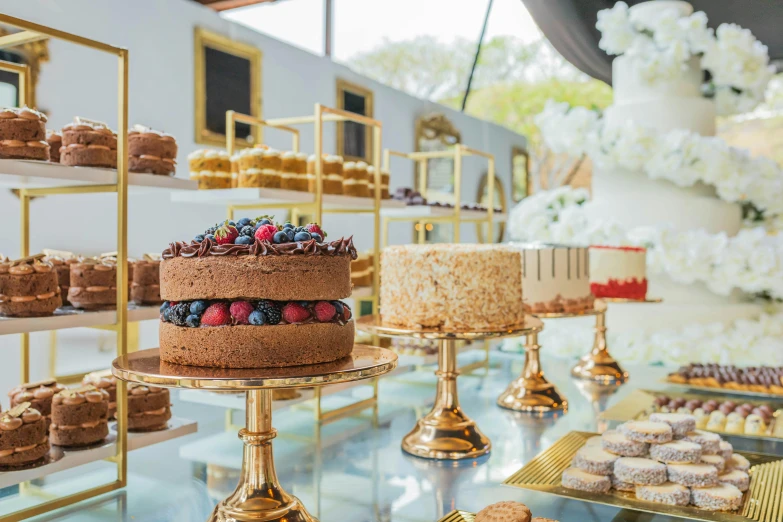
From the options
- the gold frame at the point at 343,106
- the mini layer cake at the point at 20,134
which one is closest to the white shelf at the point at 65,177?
the mini layer cake at the point at 20,134

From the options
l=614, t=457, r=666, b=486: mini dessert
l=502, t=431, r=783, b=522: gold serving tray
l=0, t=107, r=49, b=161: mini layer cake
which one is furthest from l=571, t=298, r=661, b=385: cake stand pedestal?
l=0, t=107, r=49, b=161: mini layer cake

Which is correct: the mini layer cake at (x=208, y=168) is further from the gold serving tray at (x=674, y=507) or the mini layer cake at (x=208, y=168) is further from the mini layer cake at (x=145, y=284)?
the gold serving tray at (x=674, y=507)

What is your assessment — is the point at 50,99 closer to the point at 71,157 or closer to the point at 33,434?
the point at 71,157

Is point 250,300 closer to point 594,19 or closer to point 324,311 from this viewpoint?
point 324,311

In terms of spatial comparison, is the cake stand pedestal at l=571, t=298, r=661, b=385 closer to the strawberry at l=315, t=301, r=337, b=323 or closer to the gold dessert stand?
the gold dessert stand

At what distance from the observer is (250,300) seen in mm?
1887

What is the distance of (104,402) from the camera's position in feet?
8.70

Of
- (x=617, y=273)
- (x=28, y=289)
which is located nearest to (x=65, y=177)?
(x=28, y=289)

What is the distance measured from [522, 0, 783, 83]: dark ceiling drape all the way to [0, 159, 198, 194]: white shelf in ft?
13.7

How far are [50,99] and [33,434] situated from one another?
2.35 metres

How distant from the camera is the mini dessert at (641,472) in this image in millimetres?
2285

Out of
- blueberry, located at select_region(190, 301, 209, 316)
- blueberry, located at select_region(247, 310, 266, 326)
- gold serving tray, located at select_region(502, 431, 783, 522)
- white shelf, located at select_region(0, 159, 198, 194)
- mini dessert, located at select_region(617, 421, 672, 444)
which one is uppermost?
white shelf, located at select_region(0, 159, 198, 194)

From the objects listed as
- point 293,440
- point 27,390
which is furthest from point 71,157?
point 293,440

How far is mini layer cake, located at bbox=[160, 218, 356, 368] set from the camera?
1850mm
